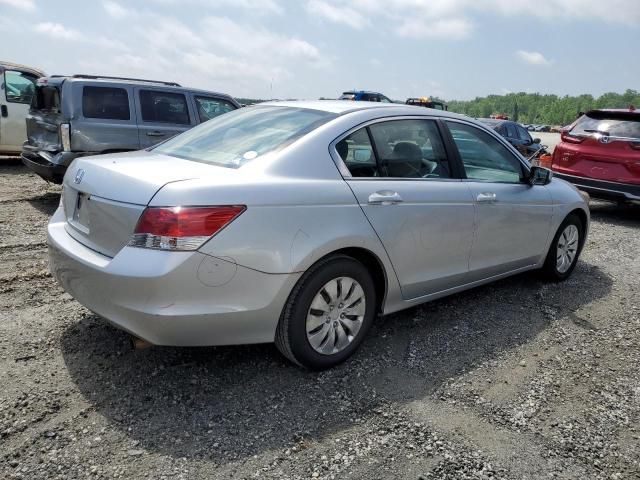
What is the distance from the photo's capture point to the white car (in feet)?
33.9

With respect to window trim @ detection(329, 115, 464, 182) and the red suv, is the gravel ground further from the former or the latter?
the red suv

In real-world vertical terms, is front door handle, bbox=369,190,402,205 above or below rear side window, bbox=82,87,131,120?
below

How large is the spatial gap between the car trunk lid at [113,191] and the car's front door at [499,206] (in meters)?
2.01

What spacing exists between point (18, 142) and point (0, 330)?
816cm

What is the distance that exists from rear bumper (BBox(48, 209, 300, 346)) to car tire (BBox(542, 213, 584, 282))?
317cm

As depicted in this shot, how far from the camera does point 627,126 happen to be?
8.65 meters

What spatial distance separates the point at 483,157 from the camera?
4.41 meters

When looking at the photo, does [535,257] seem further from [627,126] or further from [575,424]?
[627,126]

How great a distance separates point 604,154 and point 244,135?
23.8 ft

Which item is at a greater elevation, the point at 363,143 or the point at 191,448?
the point at 363,143

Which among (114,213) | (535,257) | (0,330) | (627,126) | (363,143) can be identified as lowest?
(0,330)

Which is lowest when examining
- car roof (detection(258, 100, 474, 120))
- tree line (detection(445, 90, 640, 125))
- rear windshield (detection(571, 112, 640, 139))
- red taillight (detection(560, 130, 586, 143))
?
car roof (detection(258, 100, 474, 120))

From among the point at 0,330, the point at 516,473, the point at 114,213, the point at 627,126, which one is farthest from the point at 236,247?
the point at 627,126

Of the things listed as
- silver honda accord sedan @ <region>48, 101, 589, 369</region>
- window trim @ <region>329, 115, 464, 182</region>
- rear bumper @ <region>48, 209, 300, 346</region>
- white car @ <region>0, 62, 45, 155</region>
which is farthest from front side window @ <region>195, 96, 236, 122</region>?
rear bumper @ <region>48, 209, 300, 346</region>
